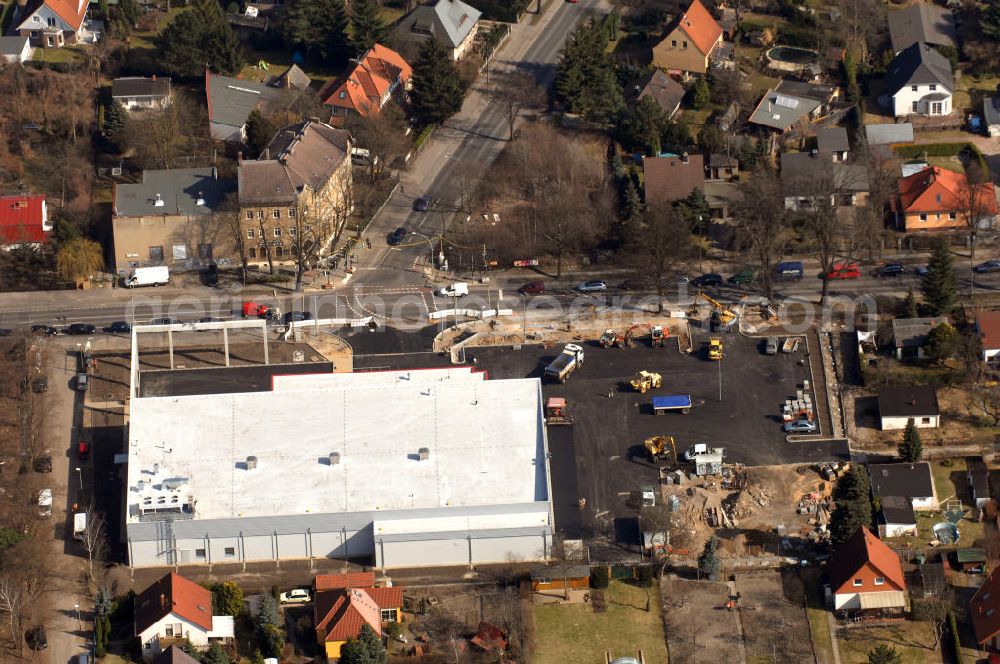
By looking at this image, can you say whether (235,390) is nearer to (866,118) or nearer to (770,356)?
(770,356)

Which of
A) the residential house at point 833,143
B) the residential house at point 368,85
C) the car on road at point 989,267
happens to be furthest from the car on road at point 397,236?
the car on road at point 989,267

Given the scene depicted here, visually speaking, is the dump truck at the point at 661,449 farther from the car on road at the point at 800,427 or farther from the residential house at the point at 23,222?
the residential house at the point at 23,222

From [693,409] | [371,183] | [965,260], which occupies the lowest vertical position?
[693,409]

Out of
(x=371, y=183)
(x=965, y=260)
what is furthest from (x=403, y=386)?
(x=965, y=260)

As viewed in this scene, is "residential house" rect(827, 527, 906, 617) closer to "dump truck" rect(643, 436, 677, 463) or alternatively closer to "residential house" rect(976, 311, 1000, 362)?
"dump truck" rect(643, 436, 677, 463)

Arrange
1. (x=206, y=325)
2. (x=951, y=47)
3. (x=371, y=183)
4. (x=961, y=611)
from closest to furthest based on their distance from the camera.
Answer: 1. (x=961, y=611)
2. (x=206, y=325)
3. (x=371, y=183)
4. (x=951, y=47)
